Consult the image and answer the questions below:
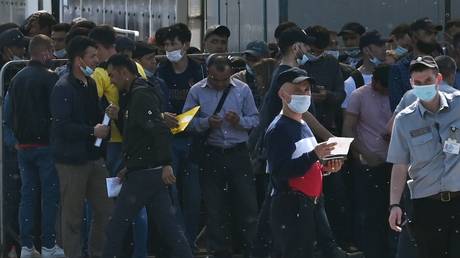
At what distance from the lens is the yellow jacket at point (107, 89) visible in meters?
11.4

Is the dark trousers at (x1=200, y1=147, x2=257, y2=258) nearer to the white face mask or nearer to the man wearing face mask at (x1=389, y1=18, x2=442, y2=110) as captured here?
the white face mask

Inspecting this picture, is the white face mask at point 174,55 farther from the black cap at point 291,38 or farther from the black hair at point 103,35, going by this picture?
the black cap at point 291,38

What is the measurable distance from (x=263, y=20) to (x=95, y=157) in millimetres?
4267

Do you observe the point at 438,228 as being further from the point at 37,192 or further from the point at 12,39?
the point at 12,39

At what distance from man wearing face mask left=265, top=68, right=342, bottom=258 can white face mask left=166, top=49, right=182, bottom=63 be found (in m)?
2.91

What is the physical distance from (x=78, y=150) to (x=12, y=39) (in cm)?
232

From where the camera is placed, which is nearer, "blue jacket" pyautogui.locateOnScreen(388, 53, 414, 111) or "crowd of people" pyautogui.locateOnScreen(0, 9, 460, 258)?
"crowd of people" pyautogui.locateOnScreen(0, 9, 460, 258)

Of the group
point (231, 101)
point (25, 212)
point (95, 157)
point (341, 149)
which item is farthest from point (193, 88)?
point (341, 149)

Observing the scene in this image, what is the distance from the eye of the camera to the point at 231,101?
1204cm

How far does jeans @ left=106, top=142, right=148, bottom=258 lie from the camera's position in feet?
36.8

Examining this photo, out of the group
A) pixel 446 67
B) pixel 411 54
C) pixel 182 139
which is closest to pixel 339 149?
pixel 446 67

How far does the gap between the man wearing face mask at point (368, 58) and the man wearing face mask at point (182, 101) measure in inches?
59.6

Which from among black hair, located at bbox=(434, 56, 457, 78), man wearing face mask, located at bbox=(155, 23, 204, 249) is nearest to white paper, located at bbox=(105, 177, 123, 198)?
man wearing face mask, located at bbox=(155, 23, 204, 249)

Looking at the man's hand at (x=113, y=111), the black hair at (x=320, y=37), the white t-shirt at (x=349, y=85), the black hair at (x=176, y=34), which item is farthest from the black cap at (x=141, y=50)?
the white t-shirt at (x=349, y=85)
